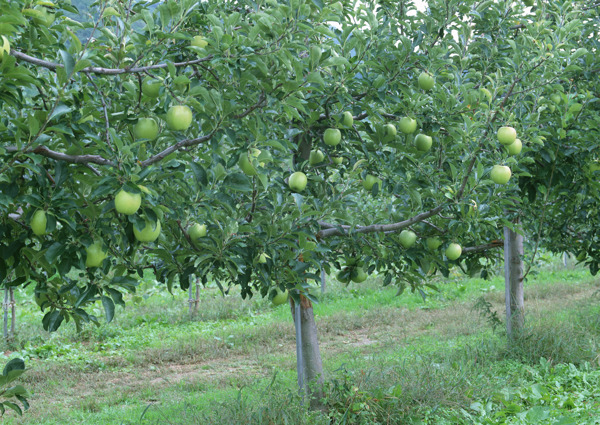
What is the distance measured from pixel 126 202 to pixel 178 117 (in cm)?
44

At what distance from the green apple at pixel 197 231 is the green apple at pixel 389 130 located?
1.16 meters

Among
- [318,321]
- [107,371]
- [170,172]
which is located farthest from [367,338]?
[170,172]

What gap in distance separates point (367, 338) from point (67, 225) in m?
6.33

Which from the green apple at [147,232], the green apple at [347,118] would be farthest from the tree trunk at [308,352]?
the green apple at [147,232]

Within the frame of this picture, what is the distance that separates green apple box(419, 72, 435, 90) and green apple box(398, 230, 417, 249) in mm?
863

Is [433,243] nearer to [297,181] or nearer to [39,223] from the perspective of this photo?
[297,181]

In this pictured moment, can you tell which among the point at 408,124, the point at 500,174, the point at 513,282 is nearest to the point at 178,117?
the point at 408,124

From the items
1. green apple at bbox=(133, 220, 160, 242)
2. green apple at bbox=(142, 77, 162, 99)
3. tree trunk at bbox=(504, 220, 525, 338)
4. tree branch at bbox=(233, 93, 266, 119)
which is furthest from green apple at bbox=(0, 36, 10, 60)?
tree trunk at bbox=(504, 220, 525, 338)

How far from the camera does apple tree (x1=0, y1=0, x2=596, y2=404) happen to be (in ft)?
6.17

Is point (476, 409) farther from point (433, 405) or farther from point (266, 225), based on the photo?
point (266, 225)

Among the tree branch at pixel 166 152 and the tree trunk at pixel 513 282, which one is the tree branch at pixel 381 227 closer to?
the tree branch at pixel 166 152

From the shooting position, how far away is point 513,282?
5344 millimetres

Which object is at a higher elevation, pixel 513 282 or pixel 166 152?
pixel 166 152

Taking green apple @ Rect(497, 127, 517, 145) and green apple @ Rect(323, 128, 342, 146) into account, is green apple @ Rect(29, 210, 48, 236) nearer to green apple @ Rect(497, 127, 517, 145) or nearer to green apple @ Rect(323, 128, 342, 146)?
green apple @ Rect(323, 128, 342, 146)
